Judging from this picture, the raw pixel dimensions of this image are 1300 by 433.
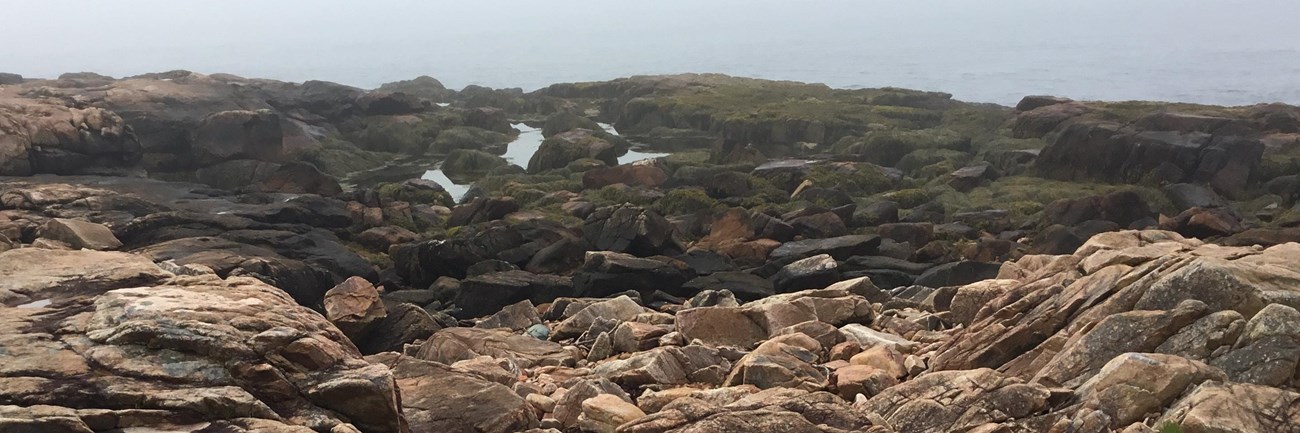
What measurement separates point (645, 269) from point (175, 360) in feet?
75.8

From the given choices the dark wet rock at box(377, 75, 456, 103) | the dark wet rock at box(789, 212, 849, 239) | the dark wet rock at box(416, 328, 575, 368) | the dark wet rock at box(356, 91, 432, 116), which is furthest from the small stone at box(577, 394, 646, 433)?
the dark wet rock at box(377, 75, 456, 103)

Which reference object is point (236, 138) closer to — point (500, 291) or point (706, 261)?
point (706, 261)

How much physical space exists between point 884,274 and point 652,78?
3545 inches

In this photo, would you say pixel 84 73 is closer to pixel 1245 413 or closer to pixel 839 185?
Result: pixel 839 185

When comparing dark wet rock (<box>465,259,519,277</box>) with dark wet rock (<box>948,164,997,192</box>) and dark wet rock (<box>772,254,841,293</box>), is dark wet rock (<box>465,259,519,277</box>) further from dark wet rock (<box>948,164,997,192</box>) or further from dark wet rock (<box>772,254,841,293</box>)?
dark wet rock (<box>948,164,997,192</box>)

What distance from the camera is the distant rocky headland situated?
1090 cm

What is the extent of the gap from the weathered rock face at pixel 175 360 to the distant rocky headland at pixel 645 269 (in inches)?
1.3

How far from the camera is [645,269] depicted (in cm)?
3288

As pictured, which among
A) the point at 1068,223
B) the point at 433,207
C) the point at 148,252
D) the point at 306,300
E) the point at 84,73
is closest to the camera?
the point at 306,300

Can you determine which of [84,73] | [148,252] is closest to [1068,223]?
[148,252]

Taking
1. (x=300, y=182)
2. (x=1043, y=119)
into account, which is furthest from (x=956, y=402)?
(x=1043, y=119)

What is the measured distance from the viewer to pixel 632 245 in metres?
39.2

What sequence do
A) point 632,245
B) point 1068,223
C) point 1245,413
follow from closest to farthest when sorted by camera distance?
point 1245,413
point 632,245
point 1068,223

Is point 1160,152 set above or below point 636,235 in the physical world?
above
